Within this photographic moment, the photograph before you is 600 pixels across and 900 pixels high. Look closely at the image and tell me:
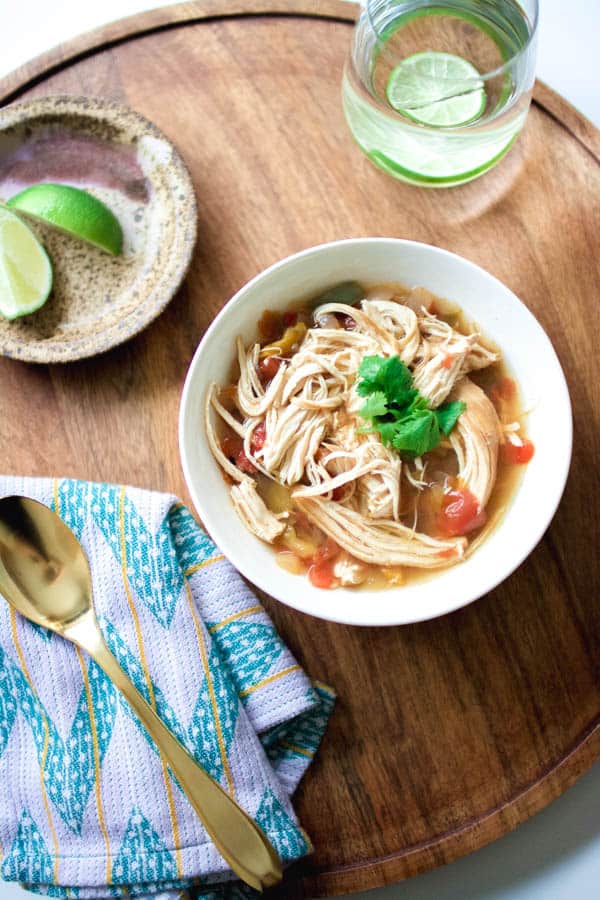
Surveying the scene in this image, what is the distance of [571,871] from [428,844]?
62 centimetres

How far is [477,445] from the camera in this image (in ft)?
7.61

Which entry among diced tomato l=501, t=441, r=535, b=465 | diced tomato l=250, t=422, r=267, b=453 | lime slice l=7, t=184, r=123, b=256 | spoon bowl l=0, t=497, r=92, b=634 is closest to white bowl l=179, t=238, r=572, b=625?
diced tomato l=501, t=441, r=535, b=465

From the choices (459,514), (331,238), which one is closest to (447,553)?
(459,514)

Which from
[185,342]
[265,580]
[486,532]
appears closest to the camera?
[265,580]

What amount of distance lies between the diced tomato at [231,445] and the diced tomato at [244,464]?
2 cm

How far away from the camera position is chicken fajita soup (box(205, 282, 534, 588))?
7.64ft

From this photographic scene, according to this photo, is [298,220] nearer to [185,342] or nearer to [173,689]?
[185,342]

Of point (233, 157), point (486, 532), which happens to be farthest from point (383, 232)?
point (486, 532)

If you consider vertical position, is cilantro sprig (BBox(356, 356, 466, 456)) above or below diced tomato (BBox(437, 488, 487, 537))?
above

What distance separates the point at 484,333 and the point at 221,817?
5.17 feet

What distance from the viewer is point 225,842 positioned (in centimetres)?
223

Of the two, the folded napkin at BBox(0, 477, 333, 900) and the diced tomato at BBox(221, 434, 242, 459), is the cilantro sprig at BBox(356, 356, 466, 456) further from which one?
the folded napkin at BBox(0, 477, 333, 900)

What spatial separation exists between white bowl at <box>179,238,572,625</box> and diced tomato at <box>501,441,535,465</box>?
0.02 m

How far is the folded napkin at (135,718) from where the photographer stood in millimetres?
2381
